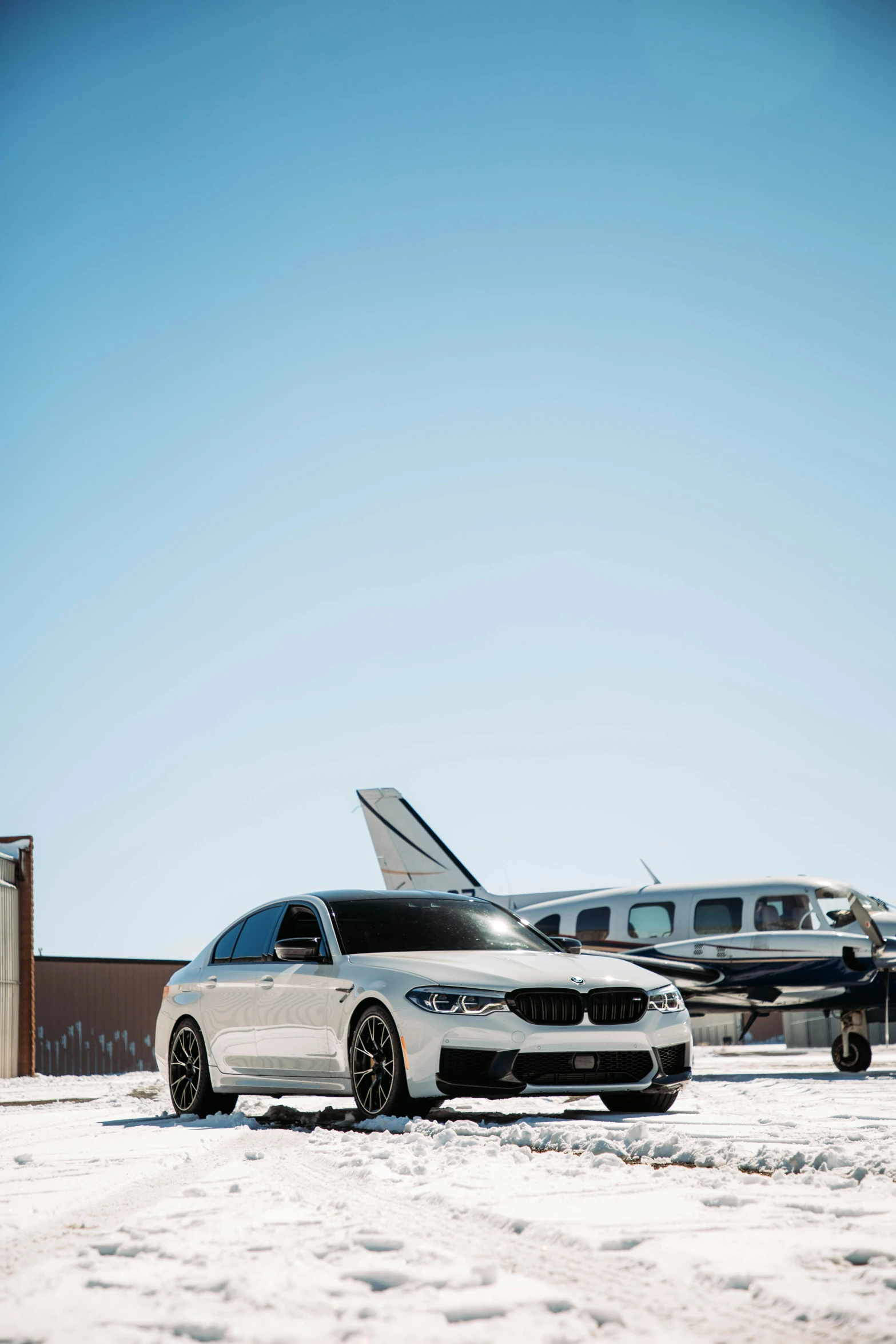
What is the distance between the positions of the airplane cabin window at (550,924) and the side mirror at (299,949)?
13.6 metres

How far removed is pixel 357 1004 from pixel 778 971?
10.2 metres

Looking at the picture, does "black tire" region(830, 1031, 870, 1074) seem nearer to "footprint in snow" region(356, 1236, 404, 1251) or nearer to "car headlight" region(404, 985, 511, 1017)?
"car headlight" region(404, 985, 511, 1017)

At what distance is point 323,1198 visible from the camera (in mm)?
5738

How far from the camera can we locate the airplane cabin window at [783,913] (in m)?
20.0

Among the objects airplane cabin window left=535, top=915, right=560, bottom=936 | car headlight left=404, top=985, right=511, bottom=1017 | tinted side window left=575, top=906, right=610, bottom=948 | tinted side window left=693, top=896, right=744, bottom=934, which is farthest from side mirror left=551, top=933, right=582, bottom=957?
airplane cabin window left=535, top=915, right=560, bottom=936

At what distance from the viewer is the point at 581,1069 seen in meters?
8.74

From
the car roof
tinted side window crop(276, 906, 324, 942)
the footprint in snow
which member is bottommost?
the footprint in snow

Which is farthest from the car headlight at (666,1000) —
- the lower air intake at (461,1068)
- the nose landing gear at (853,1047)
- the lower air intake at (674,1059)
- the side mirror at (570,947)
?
the nose landing gear at (853,1047)

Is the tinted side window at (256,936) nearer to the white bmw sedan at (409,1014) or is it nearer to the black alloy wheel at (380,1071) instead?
the white bmw sedan at (409,1014)

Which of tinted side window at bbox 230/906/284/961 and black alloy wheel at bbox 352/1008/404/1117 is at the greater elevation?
tinted side window at bbox 230/906/284/961

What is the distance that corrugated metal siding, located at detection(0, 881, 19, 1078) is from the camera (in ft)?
85.7

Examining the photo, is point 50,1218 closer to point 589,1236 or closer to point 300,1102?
point 589,1236

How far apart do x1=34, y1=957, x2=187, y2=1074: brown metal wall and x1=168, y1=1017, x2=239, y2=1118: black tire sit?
21483 millimetres

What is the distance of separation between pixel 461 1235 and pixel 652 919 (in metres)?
17.5
